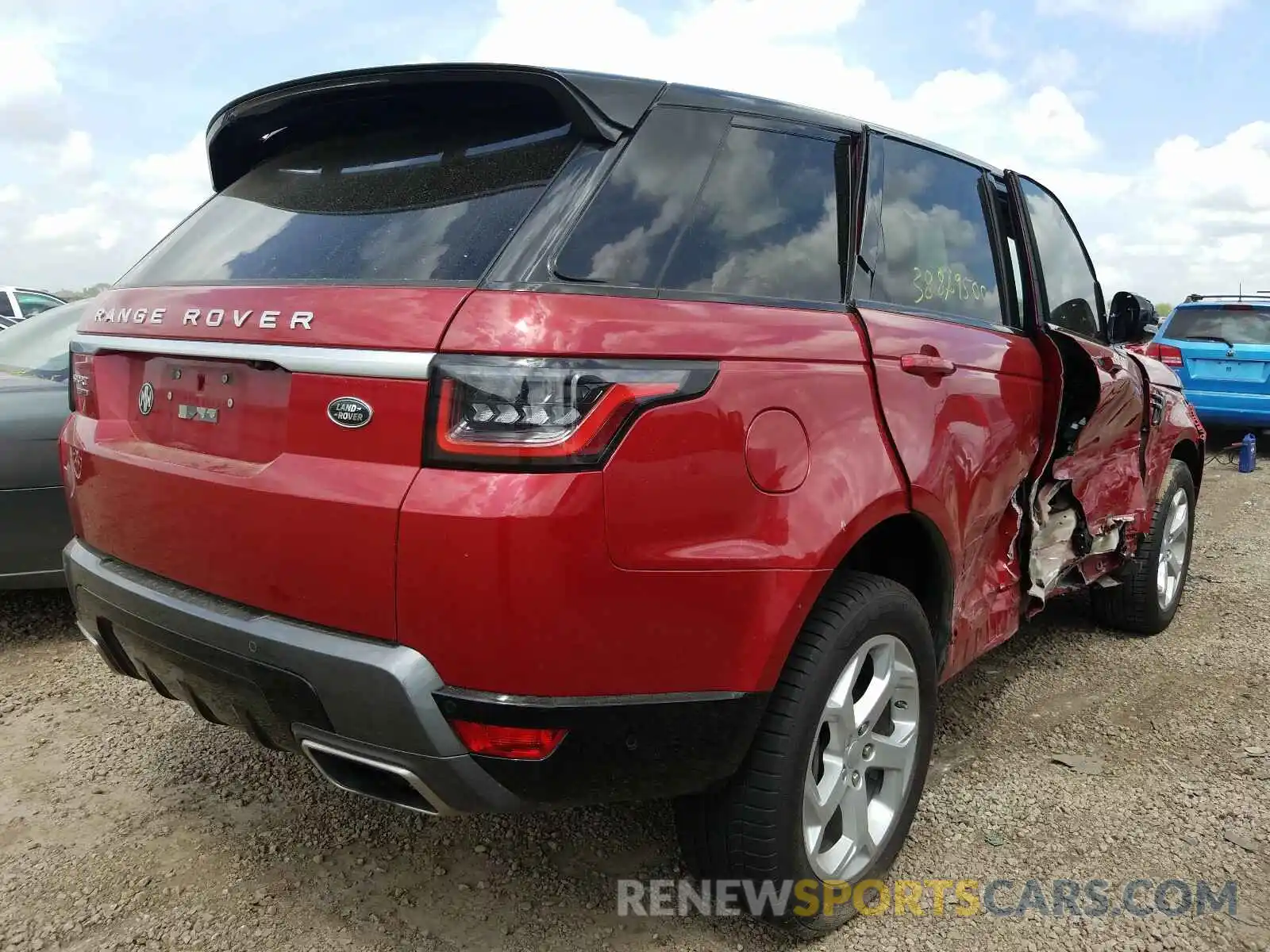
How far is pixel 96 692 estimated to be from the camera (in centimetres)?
355

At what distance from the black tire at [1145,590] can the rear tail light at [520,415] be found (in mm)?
3410

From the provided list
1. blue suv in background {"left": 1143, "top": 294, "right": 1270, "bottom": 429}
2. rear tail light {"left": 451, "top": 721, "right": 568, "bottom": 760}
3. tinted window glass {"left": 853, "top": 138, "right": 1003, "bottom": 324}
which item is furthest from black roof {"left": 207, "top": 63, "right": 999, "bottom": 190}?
blue suv in background {"left": 1143, "top": 294, "right": 1270, "bottom": 429}

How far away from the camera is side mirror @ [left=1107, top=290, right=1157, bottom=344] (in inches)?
154

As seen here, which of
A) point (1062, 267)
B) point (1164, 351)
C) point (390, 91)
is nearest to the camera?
point (390, 91)

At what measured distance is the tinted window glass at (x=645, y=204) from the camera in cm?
179

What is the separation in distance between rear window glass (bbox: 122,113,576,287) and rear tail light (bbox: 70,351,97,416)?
0.23 m

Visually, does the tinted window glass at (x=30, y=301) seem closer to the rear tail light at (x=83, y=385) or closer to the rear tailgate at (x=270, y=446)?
the rear tail light at (x=83, y=385)

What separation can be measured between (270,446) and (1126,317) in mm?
3457

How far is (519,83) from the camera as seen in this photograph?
1.91m

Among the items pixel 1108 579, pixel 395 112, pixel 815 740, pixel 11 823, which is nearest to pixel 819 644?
pixel 815 740

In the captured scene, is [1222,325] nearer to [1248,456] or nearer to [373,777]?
[1248,456]

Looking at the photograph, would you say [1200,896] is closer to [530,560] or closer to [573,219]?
[530,560]

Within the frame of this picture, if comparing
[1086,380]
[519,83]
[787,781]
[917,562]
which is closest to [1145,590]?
[1086,380]

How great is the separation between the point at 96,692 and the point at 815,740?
2795 millimetres
